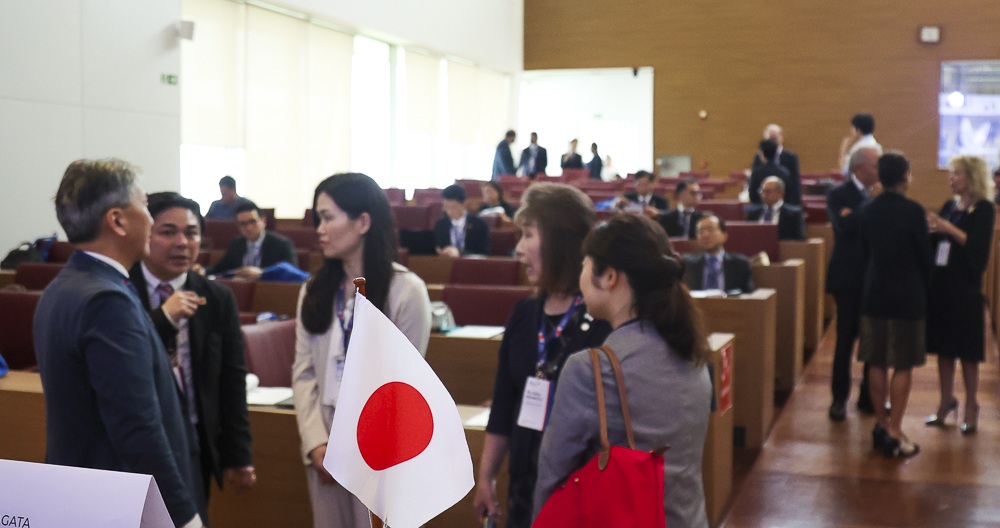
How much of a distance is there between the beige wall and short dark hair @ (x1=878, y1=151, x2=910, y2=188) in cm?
1372

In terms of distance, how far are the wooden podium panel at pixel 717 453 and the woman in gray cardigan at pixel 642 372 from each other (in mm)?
1799

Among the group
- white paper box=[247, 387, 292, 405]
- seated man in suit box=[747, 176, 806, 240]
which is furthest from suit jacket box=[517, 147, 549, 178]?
white paper box=[247, 387, 292, 405]

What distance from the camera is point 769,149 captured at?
973 centimetres

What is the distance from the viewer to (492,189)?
11.1 m

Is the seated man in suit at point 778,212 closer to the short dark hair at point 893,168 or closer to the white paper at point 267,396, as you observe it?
the short dark hair at point 893,168

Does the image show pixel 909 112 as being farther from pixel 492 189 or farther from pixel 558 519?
pixel 558 519

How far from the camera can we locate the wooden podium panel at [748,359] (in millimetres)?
5242

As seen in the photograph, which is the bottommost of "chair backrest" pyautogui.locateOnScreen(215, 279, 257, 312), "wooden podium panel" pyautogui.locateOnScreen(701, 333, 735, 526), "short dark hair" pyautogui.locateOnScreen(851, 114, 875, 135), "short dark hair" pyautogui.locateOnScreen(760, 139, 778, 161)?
"wooden podium panel" pyautogui.locateOnScreen(701, 333, 735, 526)

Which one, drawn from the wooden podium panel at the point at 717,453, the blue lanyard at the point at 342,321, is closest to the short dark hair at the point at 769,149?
the wooden podium panel at the point at 717,453

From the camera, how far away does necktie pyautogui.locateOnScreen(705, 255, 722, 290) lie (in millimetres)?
6297

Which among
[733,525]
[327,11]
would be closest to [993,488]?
[733,525]

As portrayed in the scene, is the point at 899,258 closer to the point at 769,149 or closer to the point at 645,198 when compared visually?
the point at 769,149

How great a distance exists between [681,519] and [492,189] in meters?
9.26

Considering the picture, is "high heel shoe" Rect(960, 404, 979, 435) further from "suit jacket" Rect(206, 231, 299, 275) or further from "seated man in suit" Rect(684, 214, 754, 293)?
"suit jacket" Rect(206, 231, 299, 275)
